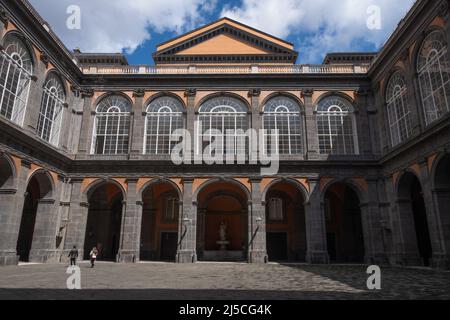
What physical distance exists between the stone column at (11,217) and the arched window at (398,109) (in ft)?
78.2

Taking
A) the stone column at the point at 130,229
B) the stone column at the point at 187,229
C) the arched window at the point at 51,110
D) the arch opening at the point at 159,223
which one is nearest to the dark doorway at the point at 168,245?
the arch opening at the point at 159,223

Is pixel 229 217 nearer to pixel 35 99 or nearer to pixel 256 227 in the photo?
pixel 256 227

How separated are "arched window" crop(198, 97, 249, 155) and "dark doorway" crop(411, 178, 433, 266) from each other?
1216 centimetres

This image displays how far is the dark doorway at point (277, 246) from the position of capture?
90.6 feet

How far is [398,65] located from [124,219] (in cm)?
2168

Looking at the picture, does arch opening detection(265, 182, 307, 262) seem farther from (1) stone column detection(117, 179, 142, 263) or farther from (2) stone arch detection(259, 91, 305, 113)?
(1) stone column detection(117, 179, 142, 263)

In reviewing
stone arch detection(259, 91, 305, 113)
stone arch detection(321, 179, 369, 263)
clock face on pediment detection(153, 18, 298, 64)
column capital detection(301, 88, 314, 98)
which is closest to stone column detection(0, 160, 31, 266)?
stone arch detection(259, 91, 305, 113)

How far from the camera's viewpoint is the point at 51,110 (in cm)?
2266

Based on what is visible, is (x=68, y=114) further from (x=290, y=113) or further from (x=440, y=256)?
(x=440, y=256)

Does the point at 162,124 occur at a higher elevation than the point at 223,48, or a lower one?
lower

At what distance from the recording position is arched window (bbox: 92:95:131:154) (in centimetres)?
2516

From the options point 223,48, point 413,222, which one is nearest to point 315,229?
point 413,222

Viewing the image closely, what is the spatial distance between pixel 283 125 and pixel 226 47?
12489 mm
